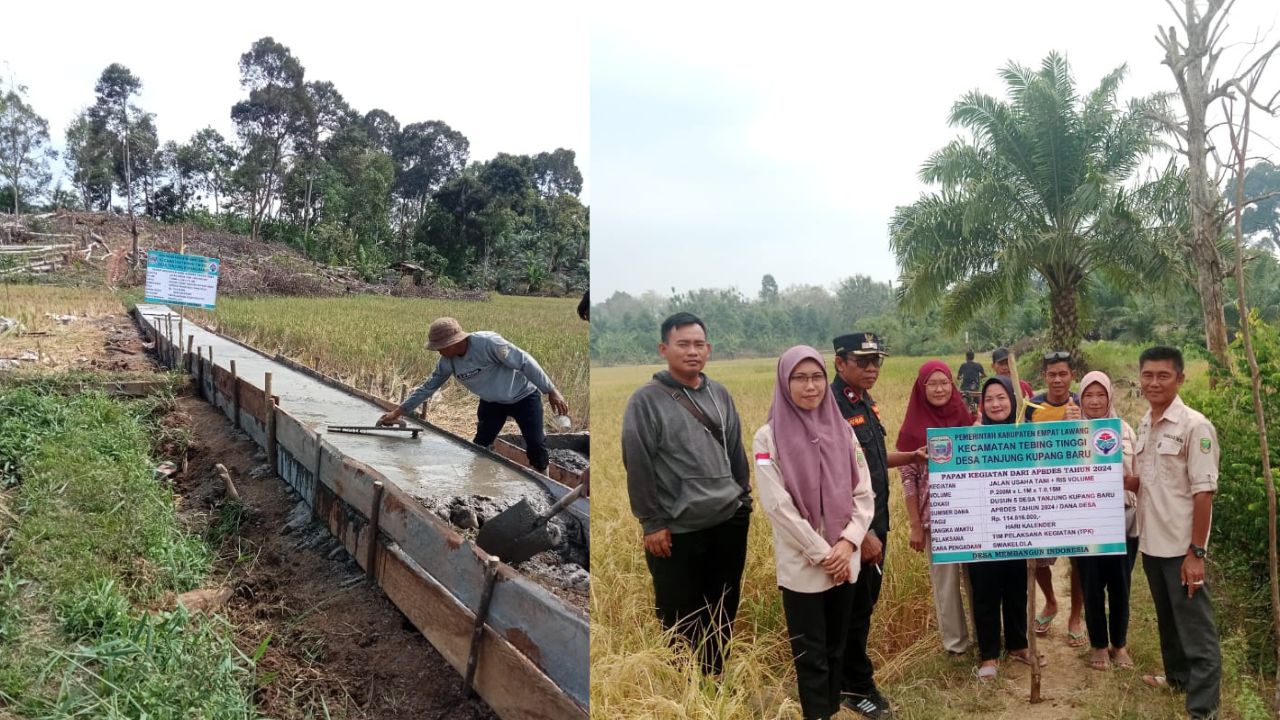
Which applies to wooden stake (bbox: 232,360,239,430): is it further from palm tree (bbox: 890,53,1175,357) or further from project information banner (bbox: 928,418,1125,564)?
palm tree (bbox: 890,53,1175,357)

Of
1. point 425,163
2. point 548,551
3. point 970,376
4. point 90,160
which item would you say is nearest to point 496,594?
point 548,551

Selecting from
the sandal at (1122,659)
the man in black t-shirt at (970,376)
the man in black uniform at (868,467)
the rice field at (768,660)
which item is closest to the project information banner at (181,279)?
the rice field at (768,660)

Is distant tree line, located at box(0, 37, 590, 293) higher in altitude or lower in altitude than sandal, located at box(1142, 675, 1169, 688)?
higher

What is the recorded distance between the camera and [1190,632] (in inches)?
114

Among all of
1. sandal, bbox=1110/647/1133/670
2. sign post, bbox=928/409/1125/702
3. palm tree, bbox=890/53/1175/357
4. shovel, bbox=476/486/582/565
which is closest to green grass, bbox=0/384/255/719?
shovel, bbox=476/486/582/565

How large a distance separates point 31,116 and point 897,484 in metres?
37.8

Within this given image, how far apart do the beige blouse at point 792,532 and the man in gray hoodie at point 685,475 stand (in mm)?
264

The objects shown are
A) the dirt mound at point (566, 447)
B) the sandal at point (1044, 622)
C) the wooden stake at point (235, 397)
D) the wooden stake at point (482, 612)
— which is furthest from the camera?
the wooden stake at point (235, 397)

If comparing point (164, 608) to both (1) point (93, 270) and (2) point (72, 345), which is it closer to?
(2) point (72, 345)

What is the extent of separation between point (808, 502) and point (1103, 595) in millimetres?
1543

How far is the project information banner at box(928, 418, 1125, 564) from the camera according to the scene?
2955 mm

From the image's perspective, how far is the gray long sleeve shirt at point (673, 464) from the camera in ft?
9.56

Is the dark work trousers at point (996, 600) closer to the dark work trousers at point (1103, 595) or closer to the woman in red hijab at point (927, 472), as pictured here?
the woman in red hijab at point (927, 472)

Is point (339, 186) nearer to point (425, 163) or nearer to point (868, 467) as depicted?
point (425, 163)
